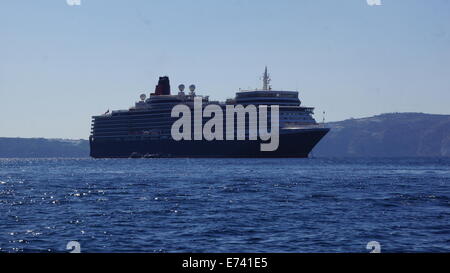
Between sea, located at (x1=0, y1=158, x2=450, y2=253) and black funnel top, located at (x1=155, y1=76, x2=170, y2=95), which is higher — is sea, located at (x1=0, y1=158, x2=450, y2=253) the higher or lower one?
the lower one

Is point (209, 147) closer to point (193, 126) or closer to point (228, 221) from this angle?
point (193, 126)

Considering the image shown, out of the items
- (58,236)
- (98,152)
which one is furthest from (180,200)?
(98,152)

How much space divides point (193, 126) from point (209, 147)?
42.9 ft

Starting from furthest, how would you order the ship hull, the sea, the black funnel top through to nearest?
the black funnel top
the ship hull
the sea

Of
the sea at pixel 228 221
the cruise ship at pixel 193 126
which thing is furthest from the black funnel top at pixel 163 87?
the sea at pixel 228 221

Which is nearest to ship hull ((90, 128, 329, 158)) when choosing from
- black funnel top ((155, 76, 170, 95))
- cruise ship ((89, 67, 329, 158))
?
cruise ship ((89, 67, 329, 158))

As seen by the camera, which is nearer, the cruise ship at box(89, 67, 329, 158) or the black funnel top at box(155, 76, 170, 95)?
the cruise ship at box(89, 67, 329, 158)

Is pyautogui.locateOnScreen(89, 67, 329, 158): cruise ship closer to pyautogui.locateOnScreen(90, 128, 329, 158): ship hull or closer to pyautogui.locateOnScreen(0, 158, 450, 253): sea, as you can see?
pyautogui.locateOnScreen(90, 128, 329, 158): ship hull

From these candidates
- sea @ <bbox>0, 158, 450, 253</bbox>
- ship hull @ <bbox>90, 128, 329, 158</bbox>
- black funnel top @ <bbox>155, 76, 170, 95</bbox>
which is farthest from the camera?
black funnel top @ <bbox>155, 76, 170, 95</bbox>

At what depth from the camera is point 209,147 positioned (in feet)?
513

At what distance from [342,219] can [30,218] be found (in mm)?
13673

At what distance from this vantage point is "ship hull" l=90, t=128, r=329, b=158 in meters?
145

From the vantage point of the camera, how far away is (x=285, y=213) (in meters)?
31.5
